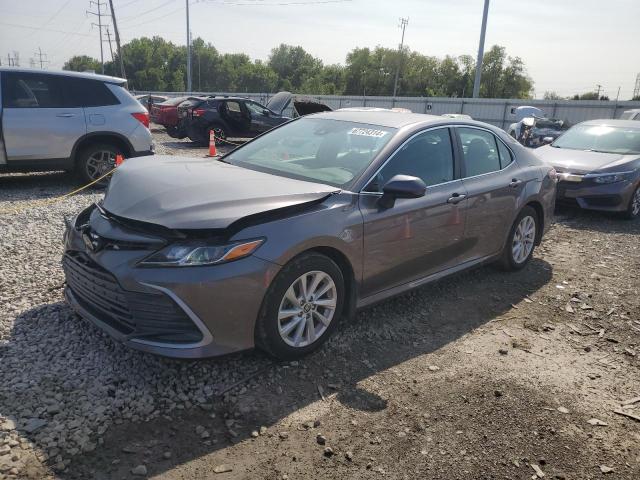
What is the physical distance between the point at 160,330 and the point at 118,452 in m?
0.67

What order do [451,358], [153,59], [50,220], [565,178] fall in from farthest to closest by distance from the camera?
[153,59] < [565,178] < [50,220] < [451,358]

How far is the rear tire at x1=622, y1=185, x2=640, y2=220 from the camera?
8.34 meters

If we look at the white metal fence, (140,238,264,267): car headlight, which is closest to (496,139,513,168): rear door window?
(140,238,264,267): car headlight

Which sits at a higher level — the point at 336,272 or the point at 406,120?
the point at 406,120

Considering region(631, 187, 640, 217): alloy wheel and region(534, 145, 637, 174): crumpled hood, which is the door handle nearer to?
region(534, 145, 637, 174): crumpled hood

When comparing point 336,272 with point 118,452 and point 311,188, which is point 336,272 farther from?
point 118,452

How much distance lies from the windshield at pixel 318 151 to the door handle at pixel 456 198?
762 millimetres

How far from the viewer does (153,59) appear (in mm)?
112750

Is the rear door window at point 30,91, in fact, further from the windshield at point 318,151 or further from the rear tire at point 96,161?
the windshield at point 318,151

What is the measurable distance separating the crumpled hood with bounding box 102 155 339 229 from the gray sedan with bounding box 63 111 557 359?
0.01 meters

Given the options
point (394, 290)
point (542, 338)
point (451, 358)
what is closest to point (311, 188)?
point (394, 290)

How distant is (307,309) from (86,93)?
6.97m

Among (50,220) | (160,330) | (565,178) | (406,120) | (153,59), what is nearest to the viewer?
(160,330)

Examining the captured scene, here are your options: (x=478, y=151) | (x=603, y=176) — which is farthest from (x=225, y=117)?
(x=478, y=151)
